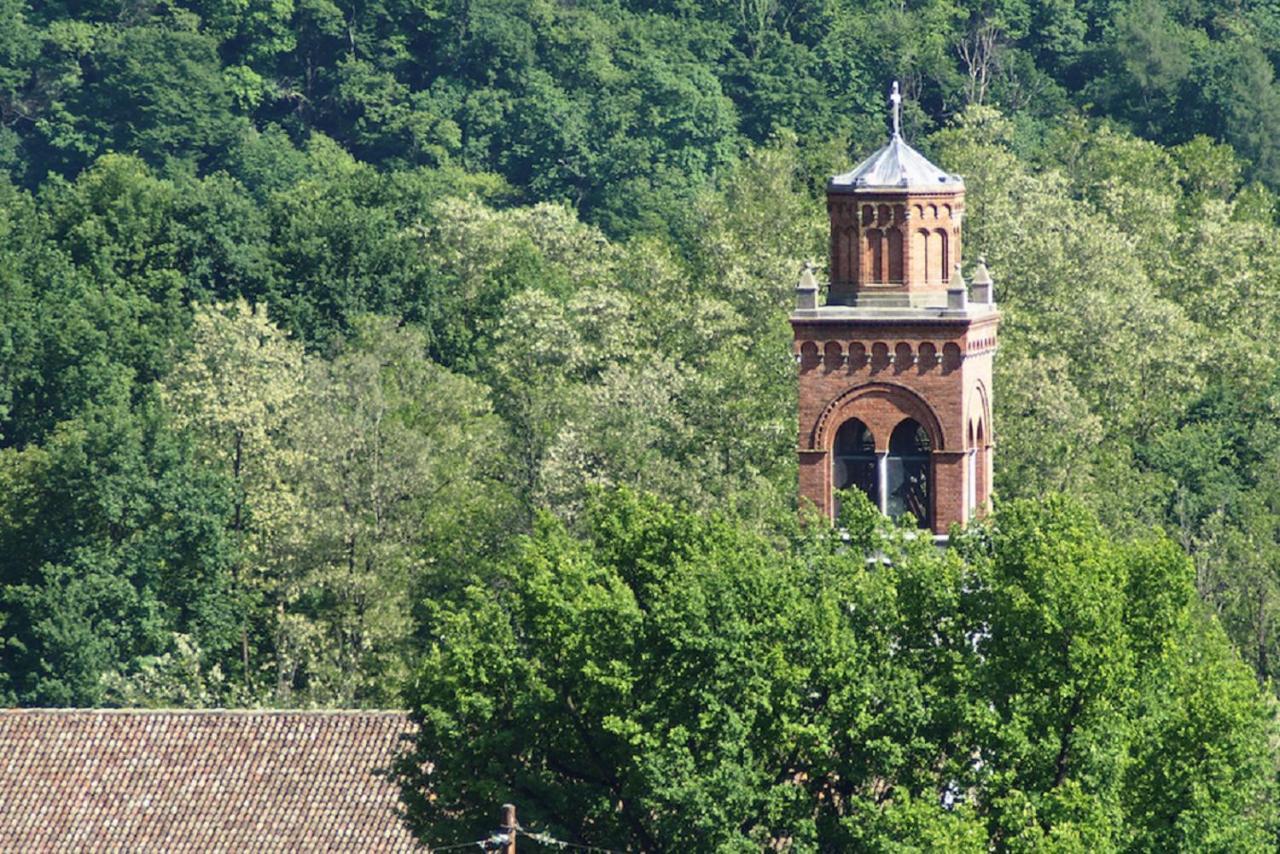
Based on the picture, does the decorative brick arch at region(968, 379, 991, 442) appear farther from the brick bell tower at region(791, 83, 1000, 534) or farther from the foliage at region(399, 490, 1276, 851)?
the foliage at region(399, 490, 1276, 851)

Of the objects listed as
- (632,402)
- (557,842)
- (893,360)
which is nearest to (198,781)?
(557,842)

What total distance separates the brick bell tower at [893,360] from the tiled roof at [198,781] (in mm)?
8038

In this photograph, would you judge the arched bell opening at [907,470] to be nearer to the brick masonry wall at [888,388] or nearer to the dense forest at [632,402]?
the brick masonry wall at [888,388]

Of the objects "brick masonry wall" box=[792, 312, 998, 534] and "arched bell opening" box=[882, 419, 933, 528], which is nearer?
"brick masonry wall" box=[792, 312, 998, 534]

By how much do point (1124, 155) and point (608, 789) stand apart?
65026 millimetres

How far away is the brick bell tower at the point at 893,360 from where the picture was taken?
3024 inches

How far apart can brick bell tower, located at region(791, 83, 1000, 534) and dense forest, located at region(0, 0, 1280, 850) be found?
3.07m

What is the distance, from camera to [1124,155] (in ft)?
429

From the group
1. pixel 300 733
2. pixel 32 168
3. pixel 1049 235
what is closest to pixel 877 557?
pixel 300 733

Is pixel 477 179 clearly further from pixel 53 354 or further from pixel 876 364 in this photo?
pixel 876 364

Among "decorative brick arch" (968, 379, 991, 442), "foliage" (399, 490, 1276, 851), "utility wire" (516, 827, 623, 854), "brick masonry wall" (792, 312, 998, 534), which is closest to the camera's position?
"foliage" (399, 490, 1276, 851)

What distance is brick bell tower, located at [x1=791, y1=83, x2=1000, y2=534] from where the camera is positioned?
252 feet

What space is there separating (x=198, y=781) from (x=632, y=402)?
2517 centimetres

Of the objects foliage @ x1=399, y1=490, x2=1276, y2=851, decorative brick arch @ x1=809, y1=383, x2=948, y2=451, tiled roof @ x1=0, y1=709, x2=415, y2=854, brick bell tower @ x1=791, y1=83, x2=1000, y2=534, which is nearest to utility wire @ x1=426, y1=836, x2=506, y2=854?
foliage @ x1=399, y1=490, x2=1276, y2=851
